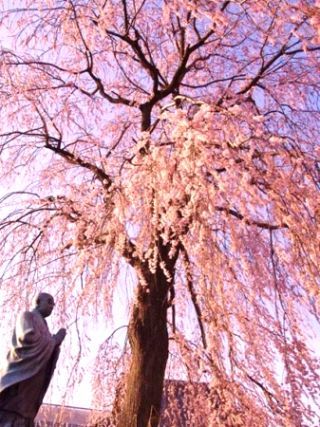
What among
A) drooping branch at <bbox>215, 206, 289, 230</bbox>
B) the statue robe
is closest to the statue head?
the statue robe

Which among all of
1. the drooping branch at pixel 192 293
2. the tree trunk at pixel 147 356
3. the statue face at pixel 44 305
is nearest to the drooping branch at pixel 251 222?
the drooping branch at pixel 192 293

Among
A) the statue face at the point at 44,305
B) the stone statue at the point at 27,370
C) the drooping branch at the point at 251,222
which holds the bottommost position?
the stone statue at the point at 27,370

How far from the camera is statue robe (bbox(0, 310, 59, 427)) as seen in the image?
406cm

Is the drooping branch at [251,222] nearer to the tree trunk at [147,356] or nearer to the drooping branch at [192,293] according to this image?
the drooping branch at [192,293]

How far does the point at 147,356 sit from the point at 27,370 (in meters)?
1.98

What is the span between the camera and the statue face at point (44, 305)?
4496mm

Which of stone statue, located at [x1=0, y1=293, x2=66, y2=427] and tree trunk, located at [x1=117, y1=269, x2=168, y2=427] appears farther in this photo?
tree trunk, located at [x1=117, y1=269, x2=168, y2=427]

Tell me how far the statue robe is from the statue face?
111mm

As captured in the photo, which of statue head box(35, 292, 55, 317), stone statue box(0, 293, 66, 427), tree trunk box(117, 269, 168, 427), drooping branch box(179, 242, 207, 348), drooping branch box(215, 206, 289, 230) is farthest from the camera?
drooping branch box(179, 242, 207, 348)

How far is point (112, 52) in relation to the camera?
765 centimetres

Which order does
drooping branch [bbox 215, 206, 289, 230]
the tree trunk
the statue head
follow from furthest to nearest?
the tree trunk → drooping branch [bbox 215, 206, 289, 230] → the statue head

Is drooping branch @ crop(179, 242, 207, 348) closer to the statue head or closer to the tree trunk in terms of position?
the tree trunk

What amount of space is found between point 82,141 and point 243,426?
13.8ft

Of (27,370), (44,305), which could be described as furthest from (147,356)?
(27,370)
